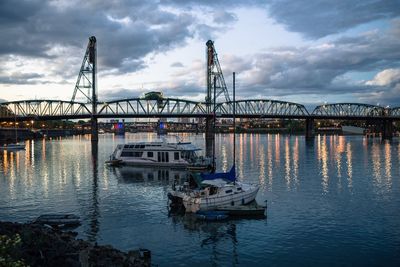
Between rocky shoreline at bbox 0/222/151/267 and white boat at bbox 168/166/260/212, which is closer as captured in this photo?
rocky shoreline at bbox 0/222/151/267

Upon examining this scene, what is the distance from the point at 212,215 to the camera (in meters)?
36.0

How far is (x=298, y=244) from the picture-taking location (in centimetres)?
2972

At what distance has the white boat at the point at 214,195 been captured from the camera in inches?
1480

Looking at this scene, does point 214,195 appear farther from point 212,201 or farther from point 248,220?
point 248,220

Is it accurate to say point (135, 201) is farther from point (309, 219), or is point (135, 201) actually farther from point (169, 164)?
point (169, 164)

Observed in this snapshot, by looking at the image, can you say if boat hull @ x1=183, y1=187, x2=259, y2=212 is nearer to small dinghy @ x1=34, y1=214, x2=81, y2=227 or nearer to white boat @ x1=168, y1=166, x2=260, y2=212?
white boat @ x1=168, y1=166, x2=260, y2=212

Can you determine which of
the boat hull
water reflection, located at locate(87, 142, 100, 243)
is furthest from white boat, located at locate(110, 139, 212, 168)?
the boat hull

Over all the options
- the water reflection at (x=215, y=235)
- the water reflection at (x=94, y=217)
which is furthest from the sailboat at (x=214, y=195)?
the water reflection at (x=94, y=217)

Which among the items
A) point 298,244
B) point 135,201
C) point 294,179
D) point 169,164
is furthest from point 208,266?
point 169,164

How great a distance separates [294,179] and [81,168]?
4297 centimetres

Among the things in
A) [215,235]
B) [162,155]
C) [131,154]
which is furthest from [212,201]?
[131,154]

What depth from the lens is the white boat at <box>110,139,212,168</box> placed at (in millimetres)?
74438

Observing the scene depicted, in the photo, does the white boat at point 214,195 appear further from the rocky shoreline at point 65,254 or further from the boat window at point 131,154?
the boat window at point 131,154

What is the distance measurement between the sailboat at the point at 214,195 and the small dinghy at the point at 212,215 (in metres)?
0.93
